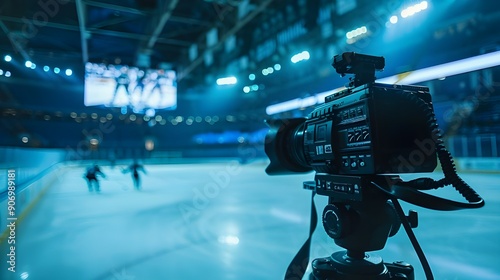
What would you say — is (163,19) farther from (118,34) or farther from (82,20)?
(118,34)

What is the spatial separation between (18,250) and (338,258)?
1448 mm

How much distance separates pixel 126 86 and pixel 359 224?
942 cm

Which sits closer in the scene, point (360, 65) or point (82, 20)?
point (360, 65)

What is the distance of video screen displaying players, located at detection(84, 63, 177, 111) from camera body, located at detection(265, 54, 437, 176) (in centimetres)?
925

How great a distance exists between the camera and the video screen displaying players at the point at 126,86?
8.59 m

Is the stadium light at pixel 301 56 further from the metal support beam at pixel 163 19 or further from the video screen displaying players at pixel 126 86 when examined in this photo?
the video screen displaying players at pixel 126 86

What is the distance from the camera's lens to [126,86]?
29.1 ft

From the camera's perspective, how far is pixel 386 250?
4.01 feet

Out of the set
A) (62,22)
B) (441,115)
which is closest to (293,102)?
(441,115)

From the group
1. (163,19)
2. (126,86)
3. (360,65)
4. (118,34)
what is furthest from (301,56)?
(126,86)

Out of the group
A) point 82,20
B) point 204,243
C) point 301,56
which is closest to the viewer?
point 204,243

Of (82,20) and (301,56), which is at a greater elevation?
(82,20)

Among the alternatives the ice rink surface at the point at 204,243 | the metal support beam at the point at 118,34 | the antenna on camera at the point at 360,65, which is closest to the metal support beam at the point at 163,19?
the metal support beam at the point at 118,34

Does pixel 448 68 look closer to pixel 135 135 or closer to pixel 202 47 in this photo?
pixel 202 47
